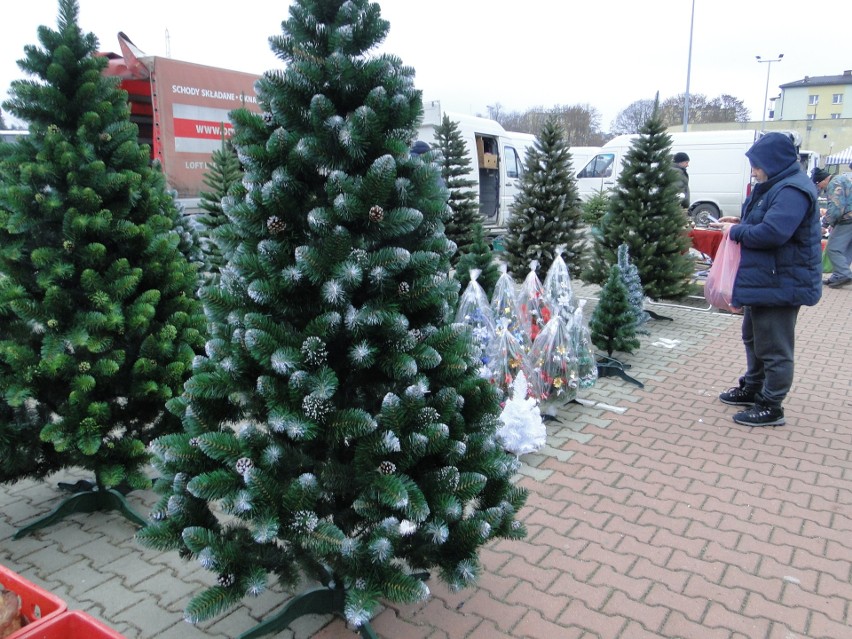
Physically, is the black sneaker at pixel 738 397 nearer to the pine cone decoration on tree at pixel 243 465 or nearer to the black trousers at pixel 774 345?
the black trousers at pixel 774 345

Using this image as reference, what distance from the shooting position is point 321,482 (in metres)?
2.36

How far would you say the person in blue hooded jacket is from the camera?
4.39 metres

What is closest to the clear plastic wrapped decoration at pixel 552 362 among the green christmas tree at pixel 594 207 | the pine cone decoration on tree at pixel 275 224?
the pine cone decoration on tree at pixel 275 224

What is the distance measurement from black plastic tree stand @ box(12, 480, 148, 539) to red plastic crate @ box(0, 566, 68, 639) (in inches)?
59.8

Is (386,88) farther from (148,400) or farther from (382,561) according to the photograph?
(148,400)

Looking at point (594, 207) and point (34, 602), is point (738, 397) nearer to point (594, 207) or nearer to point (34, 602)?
point (34, 602)

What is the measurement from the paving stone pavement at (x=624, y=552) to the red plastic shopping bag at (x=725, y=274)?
1015 mm

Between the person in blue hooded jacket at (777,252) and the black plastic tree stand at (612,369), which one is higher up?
the person in blue hooded jacket at (777,252)

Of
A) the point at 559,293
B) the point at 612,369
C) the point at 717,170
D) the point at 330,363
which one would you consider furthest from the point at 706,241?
→ the point at 330,363

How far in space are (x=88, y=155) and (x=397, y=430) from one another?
7.62 feet

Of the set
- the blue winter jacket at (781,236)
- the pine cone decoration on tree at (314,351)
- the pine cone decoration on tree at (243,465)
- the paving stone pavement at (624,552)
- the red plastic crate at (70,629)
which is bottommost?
the paving stone pavement at (624,552)

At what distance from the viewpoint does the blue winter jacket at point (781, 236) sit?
438cm

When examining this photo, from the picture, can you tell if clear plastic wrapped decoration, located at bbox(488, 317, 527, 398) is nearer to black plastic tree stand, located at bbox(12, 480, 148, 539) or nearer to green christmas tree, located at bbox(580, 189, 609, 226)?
black plastic tree stand, located at bbox(12, 480, 148, 539)

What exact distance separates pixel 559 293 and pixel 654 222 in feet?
11.0
